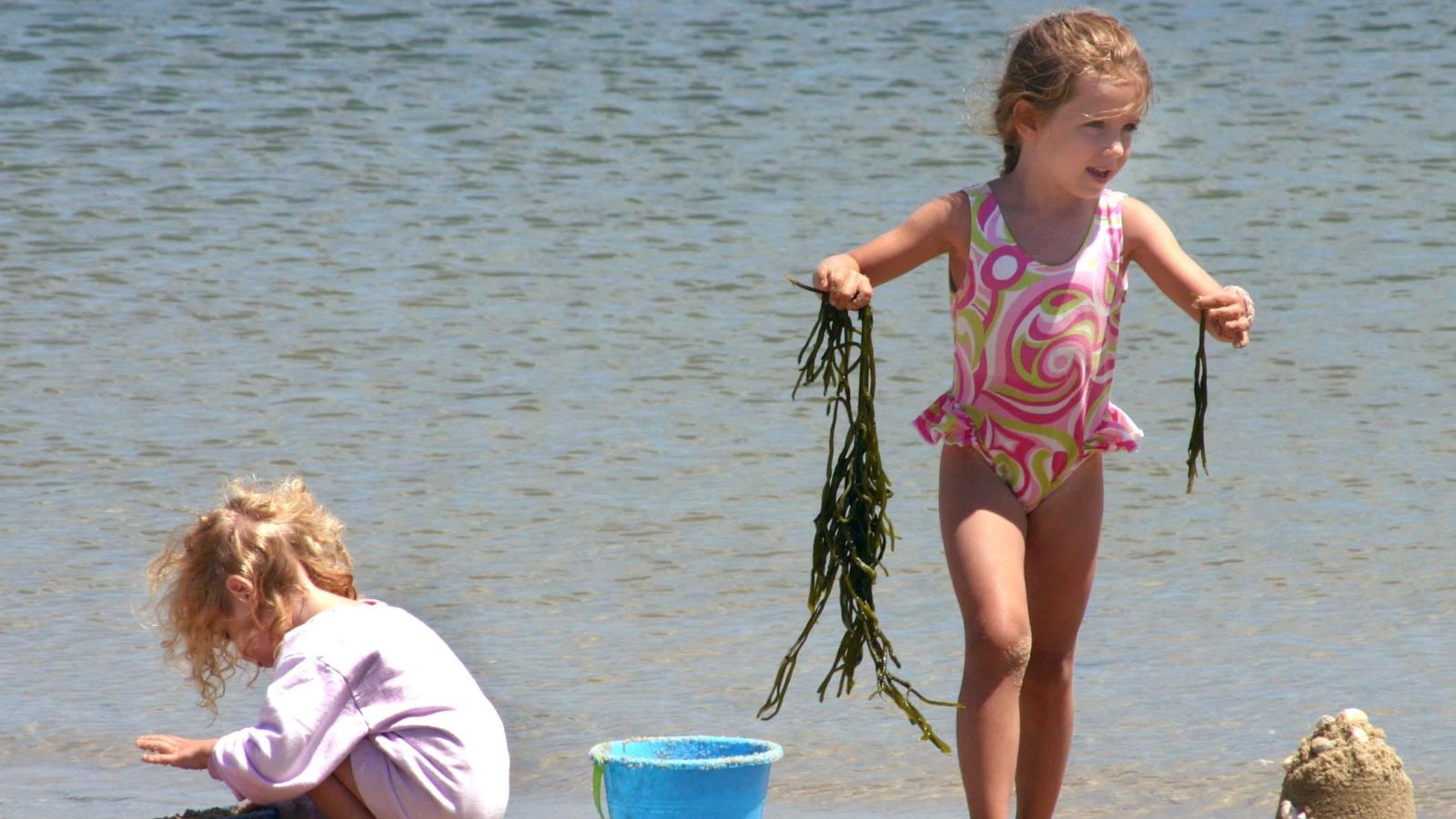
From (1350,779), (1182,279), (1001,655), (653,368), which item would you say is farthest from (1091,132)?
(653,368)

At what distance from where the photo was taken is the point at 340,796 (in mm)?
3545

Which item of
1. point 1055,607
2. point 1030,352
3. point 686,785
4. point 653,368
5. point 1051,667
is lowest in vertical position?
point 653,368

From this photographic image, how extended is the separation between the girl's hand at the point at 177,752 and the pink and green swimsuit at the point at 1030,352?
1.47 meters

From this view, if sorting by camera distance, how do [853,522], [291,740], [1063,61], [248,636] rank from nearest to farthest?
[291,740] < [248,636] < [1063,61] < [853,522]

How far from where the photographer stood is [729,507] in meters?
7.09

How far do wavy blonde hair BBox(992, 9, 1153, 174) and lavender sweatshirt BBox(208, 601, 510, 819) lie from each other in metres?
1.54

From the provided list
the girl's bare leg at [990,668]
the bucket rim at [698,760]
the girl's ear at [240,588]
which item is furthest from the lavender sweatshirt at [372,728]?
the girl's bare leg at [990,668]

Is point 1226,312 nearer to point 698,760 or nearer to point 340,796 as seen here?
point 698,760

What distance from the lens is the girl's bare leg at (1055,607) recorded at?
3789mm

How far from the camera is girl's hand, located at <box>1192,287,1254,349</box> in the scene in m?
3.58

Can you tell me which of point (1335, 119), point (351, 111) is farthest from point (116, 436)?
point (1335, 119)

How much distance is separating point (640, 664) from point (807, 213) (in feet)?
20.6

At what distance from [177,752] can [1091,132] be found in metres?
2.02

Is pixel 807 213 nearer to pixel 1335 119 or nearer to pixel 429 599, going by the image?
pixel 1335 119
